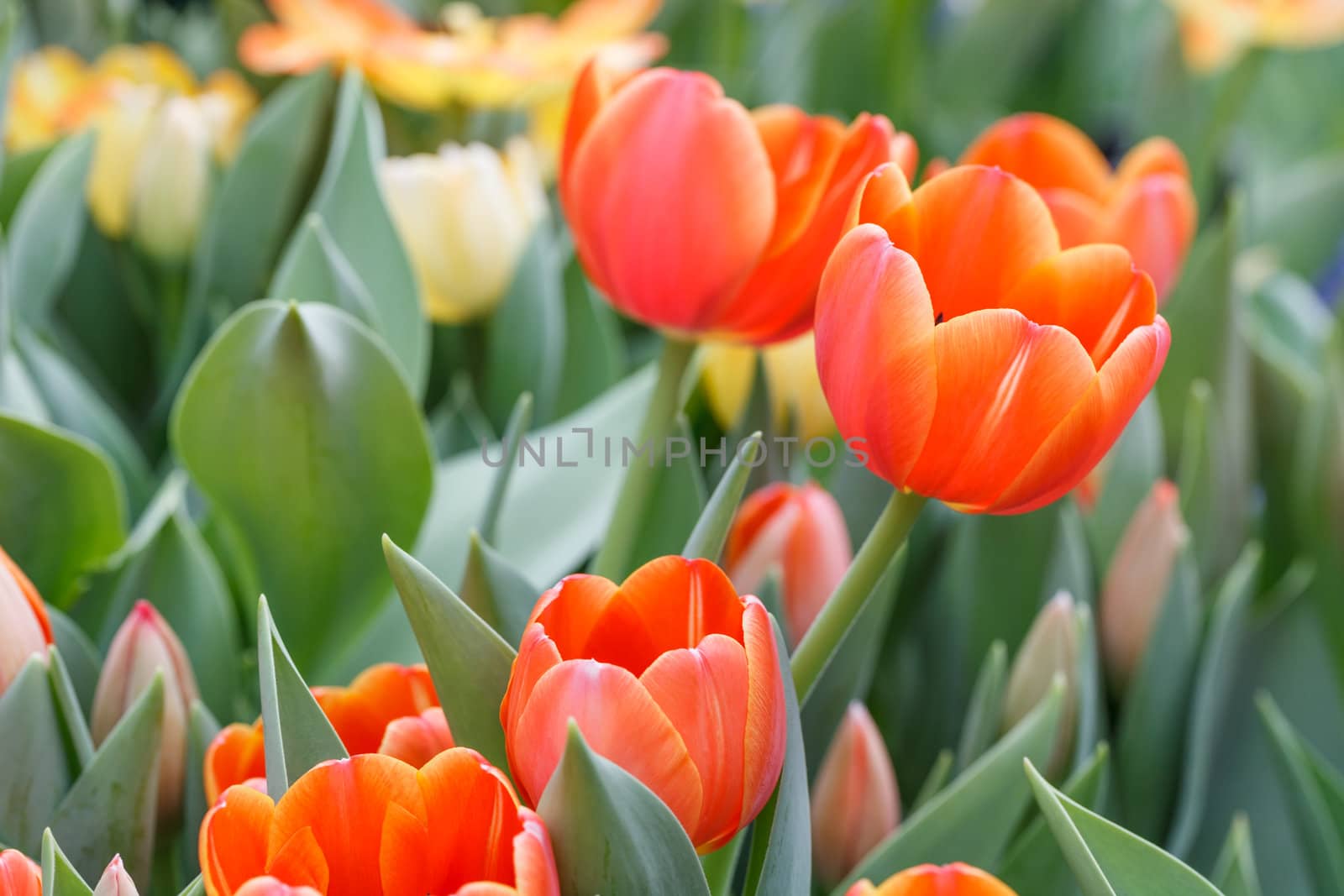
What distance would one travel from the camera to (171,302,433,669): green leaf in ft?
1.23

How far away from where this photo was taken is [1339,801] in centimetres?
40

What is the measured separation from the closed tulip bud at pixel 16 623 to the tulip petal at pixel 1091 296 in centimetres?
23

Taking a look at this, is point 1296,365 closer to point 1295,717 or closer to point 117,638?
point 1295,717

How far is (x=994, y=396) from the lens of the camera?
251 millimetres

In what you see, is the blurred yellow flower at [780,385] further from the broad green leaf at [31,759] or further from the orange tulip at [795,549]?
the broad green leaf at [31,759]

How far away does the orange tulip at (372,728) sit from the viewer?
27cm

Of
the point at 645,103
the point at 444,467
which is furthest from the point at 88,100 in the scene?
the point at 645,103

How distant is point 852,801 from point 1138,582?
0.15 metres

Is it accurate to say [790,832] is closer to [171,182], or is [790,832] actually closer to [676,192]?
[676,192]

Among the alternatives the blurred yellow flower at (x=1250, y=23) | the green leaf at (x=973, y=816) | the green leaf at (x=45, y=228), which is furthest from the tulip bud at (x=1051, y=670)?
the blurred yellow flower at (x=1250, y=23)

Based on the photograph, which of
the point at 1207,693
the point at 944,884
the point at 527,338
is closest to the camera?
the point at 944,884

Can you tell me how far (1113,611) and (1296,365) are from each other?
0.27 m

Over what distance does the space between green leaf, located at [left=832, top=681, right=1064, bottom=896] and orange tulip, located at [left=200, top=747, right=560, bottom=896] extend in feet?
0.49

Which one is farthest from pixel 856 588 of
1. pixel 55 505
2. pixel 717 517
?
pixel 55 505
